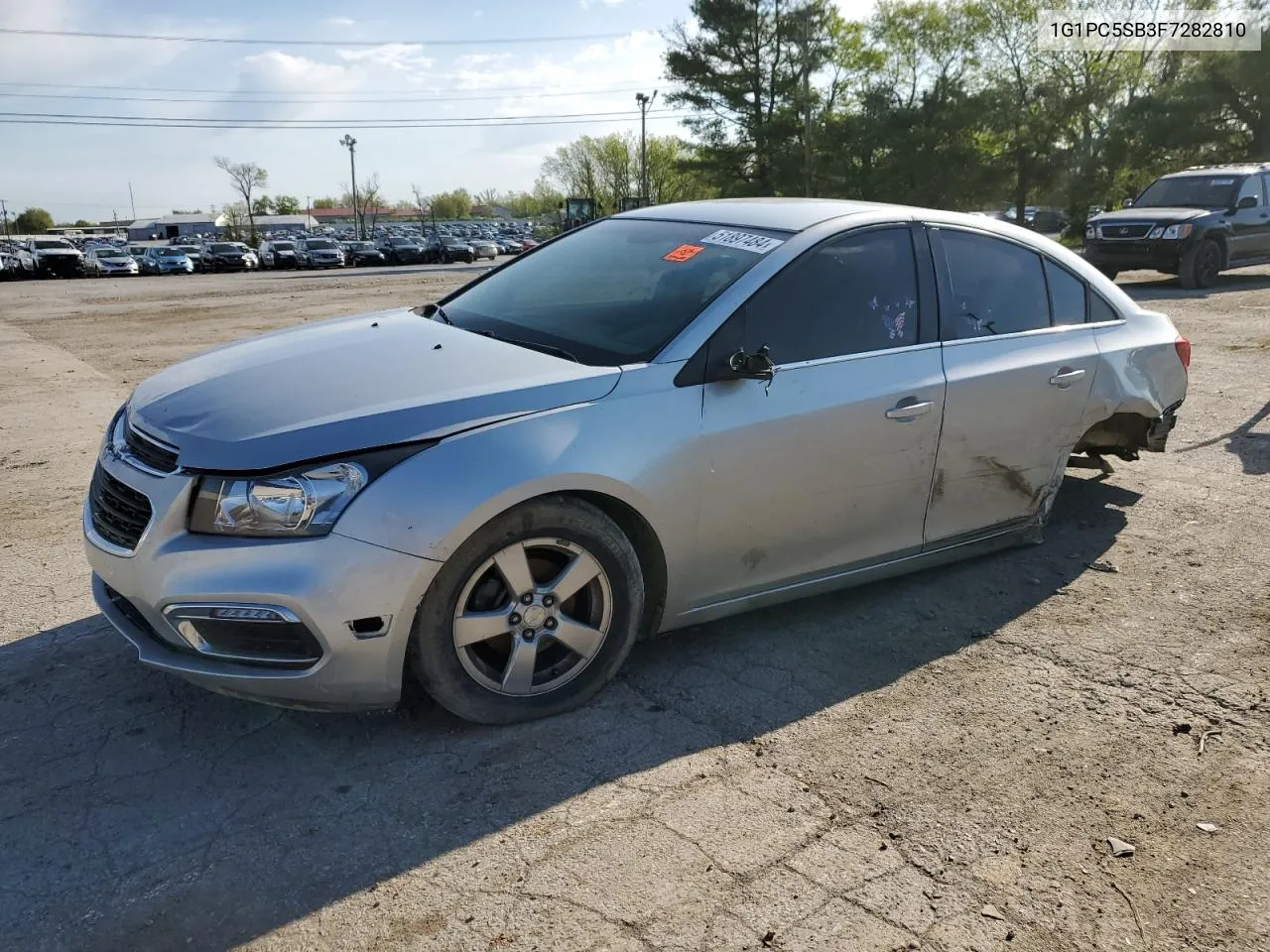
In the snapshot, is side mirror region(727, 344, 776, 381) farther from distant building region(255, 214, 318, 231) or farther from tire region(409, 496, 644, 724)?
distant building region(255, 214, 318, 231)

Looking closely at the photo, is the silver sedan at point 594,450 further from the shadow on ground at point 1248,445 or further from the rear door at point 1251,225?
the rear door at point 1251,225

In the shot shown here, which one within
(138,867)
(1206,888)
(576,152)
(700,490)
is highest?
(576,152)

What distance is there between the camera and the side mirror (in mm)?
3377

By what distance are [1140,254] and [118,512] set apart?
16.5m

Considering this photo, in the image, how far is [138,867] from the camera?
2.51 m

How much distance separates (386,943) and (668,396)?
1822 mm

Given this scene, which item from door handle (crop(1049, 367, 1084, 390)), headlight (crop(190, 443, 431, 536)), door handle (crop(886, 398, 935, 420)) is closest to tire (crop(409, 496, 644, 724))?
headlight (crop(190, 443, 431, 536))

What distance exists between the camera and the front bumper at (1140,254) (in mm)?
15836

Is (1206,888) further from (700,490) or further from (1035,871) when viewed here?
(700,490)

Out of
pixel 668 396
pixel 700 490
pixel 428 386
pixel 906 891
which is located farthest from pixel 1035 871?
pixel 428 386

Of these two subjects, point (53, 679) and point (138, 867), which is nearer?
point (138, 867)

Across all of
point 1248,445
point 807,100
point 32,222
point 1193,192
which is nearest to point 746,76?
point 807,100

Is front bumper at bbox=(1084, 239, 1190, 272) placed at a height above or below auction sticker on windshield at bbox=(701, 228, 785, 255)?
below

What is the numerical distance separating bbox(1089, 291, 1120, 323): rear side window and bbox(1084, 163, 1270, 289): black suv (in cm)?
1239
